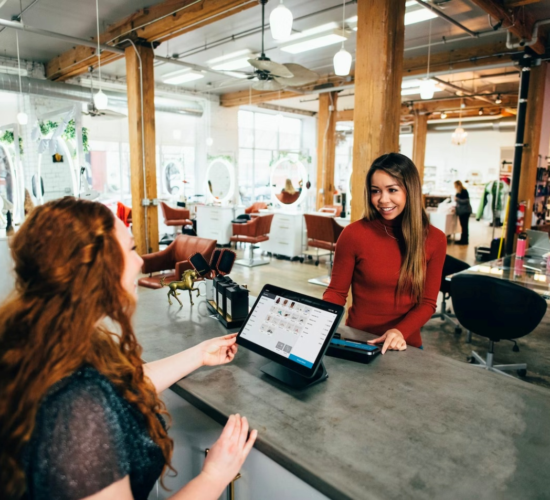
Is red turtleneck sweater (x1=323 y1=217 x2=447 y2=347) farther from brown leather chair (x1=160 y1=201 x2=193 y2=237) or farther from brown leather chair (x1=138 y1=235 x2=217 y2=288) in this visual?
brown leather chair (x1=160 y1=201 x2=193 y2=237)

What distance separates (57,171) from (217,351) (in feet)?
23.1

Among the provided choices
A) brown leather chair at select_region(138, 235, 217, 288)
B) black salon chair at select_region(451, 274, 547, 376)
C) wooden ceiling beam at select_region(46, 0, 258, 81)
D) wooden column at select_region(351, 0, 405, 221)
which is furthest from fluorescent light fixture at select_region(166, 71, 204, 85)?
black salon chair at select_region(451, 274, 547, 376)

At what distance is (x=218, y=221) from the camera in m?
9.26

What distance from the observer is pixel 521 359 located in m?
3.92

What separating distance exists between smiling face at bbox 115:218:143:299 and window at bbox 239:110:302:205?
13063mm

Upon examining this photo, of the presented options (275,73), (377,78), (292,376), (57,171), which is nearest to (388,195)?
(292,376)

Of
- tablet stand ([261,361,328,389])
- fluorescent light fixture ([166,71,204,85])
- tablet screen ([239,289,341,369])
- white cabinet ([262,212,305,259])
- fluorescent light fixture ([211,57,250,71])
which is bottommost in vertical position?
white cabinet ([262,212,305,259])

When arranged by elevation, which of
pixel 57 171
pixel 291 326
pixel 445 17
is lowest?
pixel 291 326

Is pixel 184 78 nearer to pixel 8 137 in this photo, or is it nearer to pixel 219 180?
pixel 219 180

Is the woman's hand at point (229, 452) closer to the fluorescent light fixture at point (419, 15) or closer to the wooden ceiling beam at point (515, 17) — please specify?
the wooden ceiling beam at point (515, 17)

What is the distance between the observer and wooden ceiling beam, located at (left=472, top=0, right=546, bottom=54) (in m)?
4.98

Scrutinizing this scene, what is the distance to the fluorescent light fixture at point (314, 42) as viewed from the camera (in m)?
6.70

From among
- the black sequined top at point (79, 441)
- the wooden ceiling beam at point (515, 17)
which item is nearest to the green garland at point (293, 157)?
the wooden ceiling beam at point (515, 17)

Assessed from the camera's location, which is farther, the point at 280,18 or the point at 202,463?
the point at 280,18
